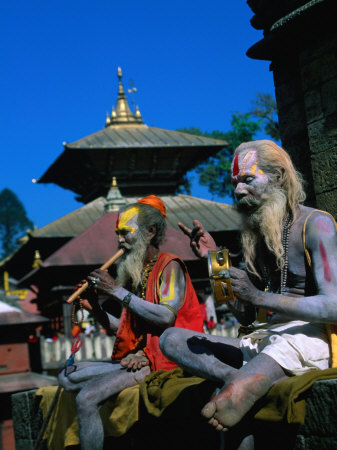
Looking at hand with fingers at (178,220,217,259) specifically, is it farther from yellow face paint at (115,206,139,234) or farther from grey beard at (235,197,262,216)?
yellow face paint at (115,206,139,234)

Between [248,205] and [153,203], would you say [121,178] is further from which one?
[248,205]

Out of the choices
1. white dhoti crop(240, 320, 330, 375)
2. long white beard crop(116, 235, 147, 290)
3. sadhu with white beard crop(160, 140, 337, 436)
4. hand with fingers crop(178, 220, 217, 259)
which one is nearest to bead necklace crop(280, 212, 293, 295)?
sadhu with white beard crop(160, 140, 337, 436)

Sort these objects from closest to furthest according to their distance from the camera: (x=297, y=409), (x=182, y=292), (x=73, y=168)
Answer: (x=297, y=409), (x=182, y=292), (x=73, y=168)

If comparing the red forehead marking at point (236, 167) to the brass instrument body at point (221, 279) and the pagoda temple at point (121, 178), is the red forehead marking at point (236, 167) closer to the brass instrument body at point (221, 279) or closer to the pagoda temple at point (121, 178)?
the brass instrument body at point (221, 279)

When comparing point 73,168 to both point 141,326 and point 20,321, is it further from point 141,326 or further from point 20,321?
point 141,326

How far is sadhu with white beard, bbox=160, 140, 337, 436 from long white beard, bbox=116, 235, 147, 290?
2.77 ft

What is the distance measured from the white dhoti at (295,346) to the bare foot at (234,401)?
0.18 meters

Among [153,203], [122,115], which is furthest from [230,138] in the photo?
[153,203]

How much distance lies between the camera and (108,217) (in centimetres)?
1722

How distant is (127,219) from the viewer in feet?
17.0

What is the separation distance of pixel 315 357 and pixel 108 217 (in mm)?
13882

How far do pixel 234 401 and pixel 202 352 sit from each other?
53 centimetres

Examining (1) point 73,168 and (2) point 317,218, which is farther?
(1) point 73,168

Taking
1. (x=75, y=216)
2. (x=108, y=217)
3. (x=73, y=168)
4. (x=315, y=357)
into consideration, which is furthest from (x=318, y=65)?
(x=73, y=168)
